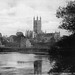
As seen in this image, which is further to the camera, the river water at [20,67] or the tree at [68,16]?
the tree at [68,16]

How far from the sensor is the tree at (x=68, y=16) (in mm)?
39000

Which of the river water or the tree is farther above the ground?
the tree

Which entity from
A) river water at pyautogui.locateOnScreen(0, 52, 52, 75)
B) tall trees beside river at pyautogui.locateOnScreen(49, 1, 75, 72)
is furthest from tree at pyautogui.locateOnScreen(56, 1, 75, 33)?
river water at pyautogui.locateOnScreen(0, 52, 52, 75)

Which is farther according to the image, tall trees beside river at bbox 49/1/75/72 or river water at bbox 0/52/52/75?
tall trees beside river at bbox 49/1/75/72

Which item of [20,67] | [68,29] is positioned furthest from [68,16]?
[20,67]

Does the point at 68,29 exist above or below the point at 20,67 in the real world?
above

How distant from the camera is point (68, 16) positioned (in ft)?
132

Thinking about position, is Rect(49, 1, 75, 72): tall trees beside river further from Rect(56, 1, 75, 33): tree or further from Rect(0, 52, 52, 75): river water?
Rect(0, 52, 52, 75): river water

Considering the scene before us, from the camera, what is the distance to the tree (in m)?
39.0

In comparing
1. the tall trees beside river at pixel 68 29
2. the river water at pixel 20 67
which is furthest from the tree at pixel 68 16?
the river water at pixel 20 67

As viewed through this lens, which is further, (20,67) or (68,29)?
(68,29)

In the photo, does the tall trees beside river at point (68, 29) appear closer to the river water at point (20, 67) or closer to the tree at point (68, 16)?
the tree at point (68, 16)

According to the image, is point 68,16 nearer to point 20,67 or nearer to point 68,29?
point 68,29

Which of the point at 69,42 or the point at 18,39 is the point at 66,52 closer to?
the point at 69,42
